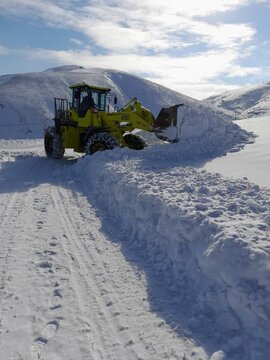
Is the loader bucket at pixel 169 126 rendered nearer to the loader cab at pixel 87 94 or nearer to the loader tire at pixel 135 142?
the loader tire at pixel 135 142

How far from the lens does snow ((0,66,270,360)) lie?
3.83 m

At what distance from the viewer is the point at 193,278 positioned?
4895mm

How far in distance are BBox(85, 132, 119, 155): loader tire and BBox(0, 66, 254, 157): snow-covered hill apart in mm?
2725

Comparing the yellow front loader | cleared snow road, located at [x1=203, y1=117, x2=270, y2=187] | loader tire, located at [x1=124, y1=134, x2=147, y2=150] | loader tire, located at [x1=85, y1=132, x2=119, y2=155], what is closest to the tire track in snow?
cleared snow road, located at [x1=203, y1=117, x2=270, y2=187]

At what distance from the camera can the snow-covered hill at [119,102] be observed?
14531 mm

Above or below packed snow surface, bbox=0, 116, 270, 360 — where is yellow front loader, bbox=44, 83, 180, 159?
above

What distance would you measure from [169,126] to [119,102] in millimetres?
50032

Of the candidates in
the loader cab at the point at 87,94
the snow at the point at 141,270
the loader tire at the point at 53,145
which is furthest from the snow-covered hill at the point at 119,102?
the loader tire at the point at 53,145

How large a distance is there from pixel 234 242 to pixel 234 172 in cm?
560

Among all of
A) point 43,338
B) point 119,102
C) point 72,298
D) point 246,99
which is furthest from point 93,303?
point 246,99

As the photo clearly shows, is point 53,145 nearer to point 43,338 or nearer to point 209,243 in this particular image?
point 209,243

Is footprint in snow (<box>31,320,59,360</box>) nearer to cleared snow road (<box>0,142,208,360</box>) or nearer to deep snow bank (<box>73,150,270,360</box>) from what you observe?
cleared snow road (<box>0,142,208,360</box>)

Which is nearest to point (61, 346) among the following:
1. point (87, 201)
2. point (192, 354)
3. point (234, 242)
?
point (192, 354)

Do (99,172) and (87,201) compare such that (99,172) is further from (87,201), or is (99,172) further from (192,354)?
(192,354)
